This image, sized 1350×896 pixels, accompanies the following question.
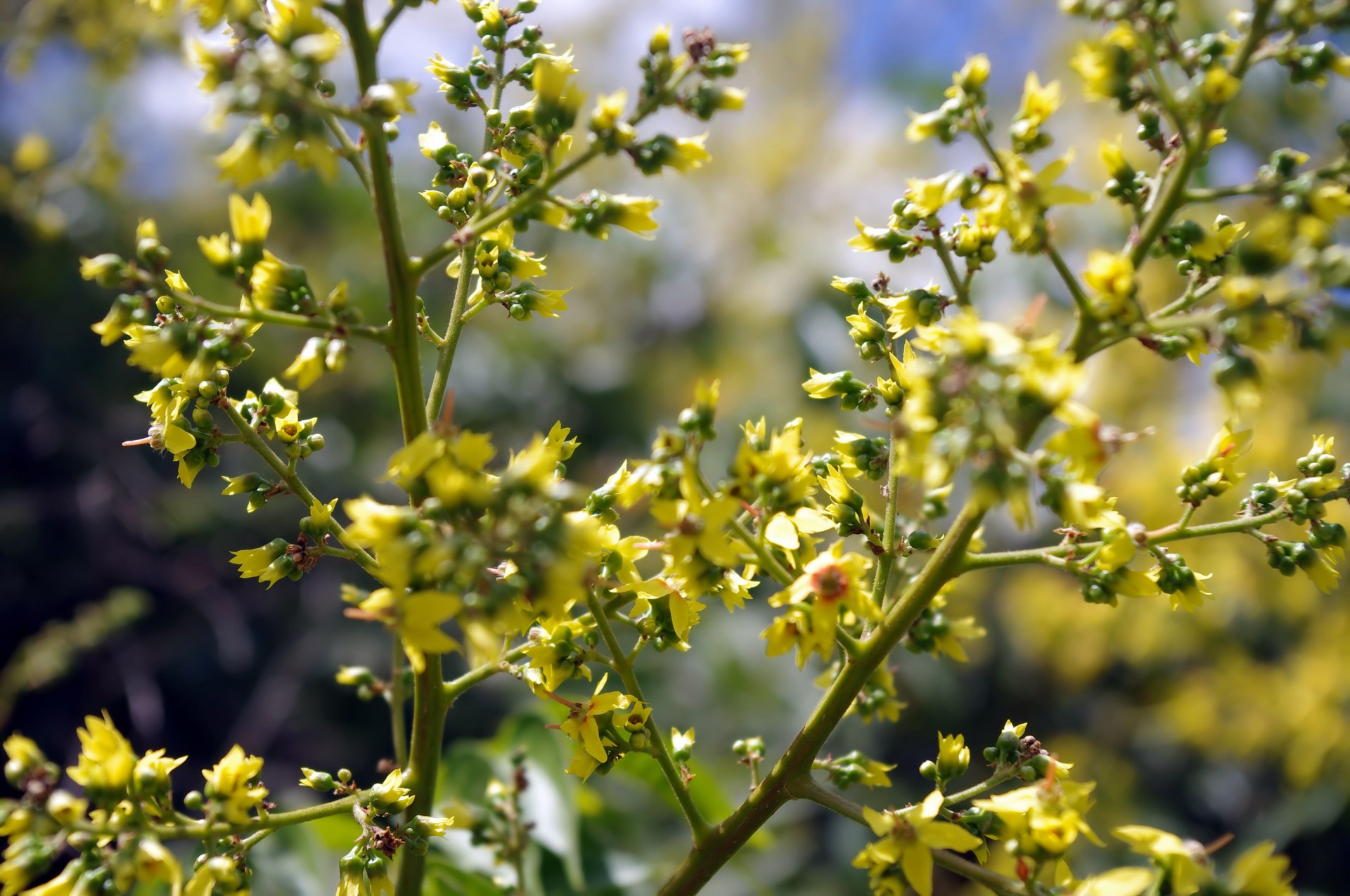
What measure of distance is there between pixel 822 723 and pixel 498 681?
355 centimetres

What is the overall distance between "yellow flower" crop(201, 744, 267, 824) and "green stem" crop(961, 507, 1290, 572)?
0.84m

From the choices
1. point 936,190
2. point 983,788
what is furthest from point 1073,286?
point 983,788

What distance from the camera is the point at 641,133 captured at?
4.02 feet

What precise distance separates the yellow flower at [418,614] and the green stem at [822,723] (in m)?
0.46

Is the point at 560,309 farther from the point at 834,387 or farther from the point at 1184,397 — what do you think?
the point at 1184,397

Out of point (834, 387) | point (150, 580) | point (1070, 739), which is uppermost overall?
point (834, 387)

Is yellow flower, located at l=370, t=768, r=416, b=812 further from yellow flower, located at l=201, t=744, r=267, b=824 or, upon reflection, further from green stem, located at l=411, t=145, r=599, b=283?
green stem, located at l=411, t=145, r=599, b=283

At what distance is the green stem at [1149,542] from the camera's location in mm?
1106

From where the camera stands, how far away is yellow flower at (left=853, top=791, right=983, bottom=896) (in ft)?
3.53

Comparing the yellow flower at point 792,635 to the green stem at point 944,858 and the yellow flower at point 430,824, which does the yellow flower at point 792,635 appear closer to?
the green stem at point 944,858

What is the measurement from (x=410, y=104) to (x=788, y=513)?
610 millimetres

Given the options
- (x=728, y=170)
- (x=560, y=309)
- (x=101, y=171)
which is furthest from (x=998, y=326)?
(x=728, y=170)

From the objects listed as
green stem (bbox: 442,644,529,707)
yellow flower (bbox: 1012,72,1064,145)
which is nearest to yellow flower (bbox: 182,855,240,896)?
green stem (bbox: 442,644,529,707)

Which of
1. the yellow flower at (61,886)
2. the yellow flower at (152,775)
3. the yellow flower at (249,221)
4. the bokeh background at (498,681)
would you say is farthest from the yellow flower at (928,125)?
the bokeh background at (498,681)
